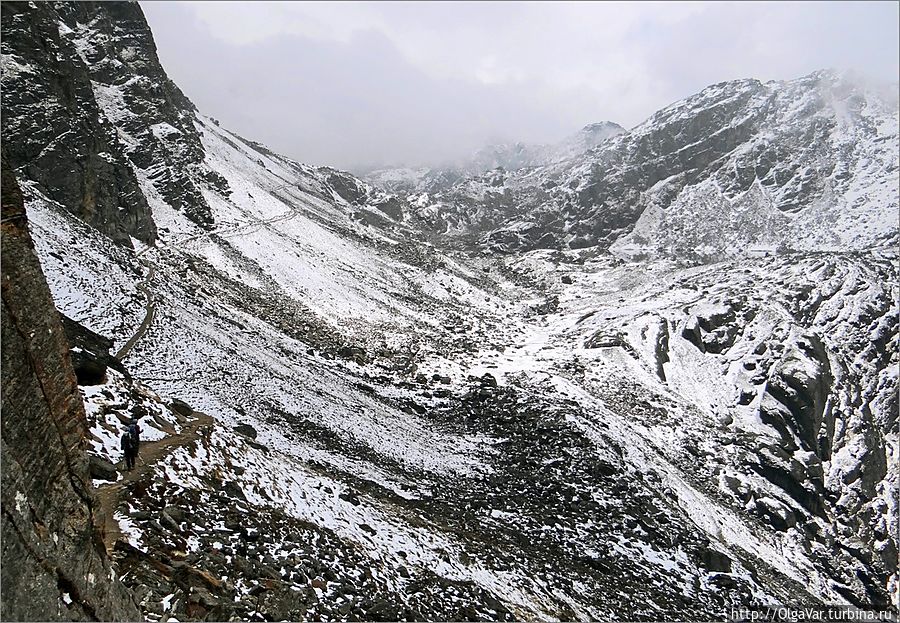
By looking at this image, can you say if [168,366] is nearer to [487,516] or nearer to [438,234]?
[487,516]

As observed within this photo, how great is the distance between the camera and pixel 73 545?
19.0ft

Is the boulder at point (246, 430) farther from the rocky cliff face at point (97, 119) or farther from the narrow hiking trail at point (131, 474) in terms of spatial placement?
the rocky cliff face at point (97, 119)

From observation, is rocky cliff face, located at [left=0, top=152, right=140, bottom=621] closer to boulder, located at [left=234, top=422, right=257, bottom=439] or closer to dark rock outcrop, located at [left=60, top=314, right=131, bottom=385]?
dark rock outcrop, located at [left=60, top=314, right=131, bottom=385]

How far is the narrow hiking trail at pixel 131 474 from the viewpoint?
8438 mm

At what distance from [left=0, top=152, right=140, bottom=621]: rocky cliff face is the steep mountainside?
1445 mm

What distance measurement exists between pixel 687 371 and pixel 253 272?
123 feet

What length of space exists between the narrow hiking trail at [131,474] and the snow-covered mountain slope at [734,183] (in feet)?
287

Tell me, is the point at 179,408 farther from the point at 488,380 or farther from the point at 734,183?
the point at 734,183

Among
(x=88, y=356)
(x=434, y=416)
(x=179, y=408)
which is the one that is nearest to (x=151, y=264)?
(x=179, y=408)

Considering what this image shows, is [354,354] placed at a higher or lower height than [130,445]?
lower

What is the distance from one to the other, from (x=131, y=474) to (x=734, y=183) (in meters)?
115

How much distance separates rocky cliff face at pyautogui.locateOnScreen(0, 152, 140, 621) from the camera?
5.00 meters

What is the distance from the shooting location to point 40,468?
5.58 meters

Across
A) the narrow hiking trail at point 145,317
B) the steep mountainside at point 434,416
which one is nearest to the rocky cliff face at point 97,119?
the steep mountainside at point 434,416
